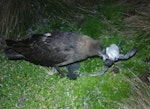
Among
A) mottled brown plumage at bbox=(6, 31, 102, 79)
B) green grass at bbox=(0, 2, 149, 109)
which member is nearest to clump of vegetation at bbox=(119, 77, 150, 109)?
green grass at bbox=(0, 2, 149, 109)

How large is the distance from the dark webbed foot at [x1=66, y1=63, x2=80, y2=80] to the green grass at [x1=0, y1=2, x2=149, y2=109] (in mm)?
55

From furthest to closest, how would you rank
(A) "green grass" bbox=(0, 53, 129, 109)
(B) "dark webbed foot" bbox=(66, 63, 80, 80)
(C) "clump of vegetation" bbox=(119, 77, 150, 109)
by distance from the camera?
1. (B) "dark webbed foot" bbox=(66, 63, 80, 80)
2. (A) "green grass" bbox=(0, 53, 129, 109)
3. (C) "clump of vegetation" bbox=(119, 77, 150, 109)

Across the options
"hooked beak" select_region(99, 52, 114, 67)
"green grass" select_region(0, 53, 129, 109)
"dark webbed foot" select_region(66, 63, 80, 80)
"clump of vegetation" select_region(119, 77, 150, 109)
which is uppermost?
"hooked beak" select_region(99, 52, 114, 67)

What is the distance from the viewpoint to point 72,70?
521cm

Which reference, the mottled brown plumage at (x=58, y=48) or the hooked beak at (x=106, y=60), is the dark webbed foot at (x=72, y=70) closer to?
the mottled brown plumage at (x=58, y=48)

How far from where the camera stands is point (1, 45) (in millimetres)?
5590

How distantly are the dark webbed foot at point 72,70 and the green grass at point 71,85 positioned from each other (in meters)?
0.06

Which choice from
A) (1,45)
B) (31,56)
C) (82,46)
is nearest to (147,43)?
(82,46)

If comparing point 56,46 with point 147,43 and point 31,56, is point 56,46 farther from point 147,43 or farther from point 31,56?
point 147,43

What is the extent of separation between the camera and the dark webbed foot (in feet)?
16.7

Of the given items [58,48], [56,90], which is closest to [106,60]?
[58,48]

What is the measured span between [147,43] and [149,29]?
0.20 meters

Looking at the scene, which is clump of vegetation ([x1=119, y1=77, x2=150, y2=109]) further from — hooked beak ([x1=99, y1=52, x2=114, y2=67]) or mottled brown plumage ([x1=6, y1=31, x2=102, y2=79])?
mottled brown plumage ([x1=6, y1=31, x2=102, y2=79])

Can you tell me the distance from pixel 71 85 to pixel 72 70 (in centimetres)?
27
